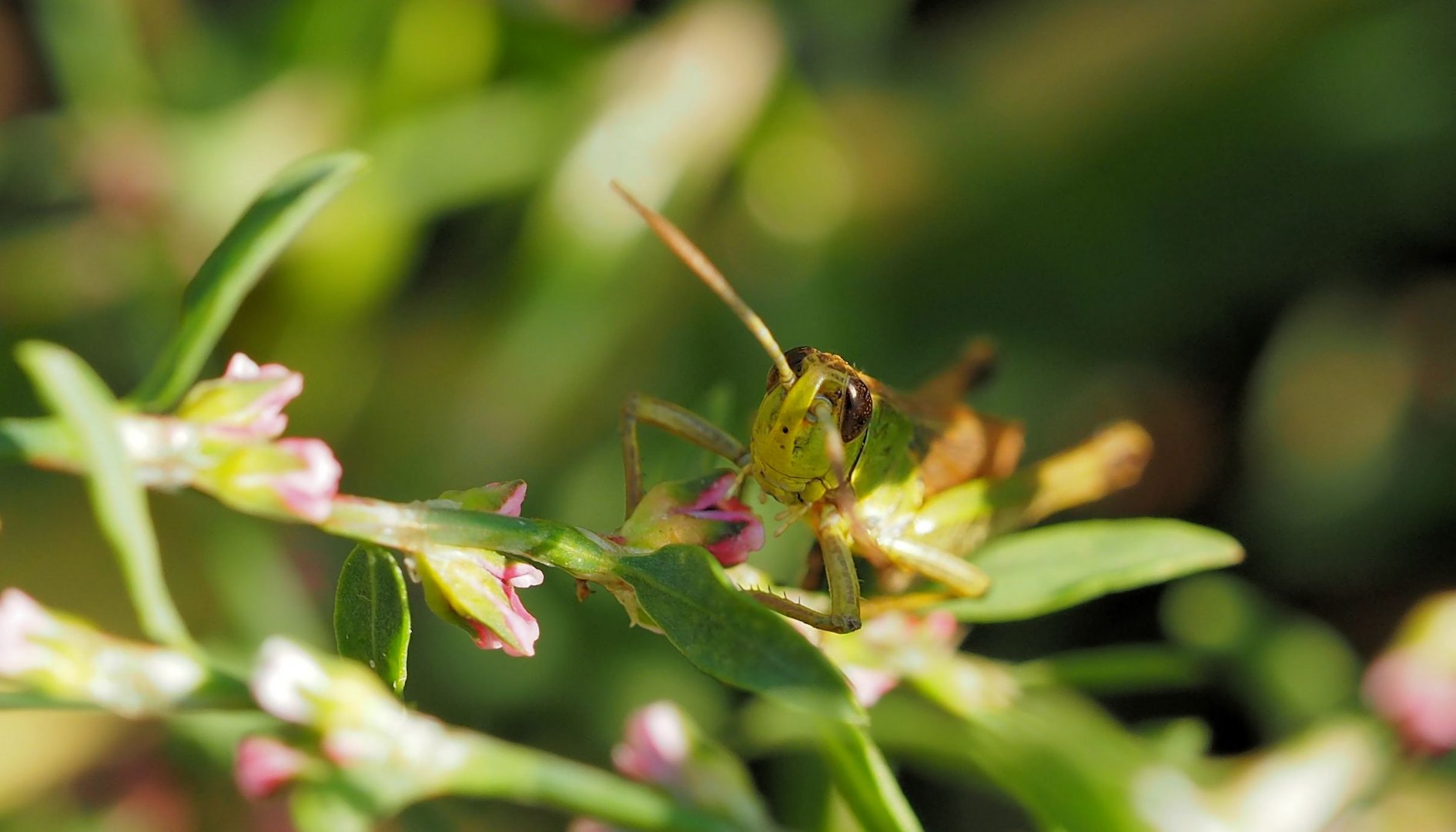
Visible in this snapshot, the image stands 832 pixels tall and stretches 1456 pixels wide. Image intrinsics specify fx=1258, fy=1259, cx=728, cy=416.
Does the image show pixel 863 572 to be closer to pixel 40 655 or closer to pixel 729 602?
pixel 729 602

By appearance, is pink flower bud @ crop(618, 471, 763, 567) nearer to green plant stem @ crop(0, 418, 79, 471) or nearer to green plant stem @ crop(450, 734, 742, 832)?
green plant stem @ crop(450, 734, 742, 832)

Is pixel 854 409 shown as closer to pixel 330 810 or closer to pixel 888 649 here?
pixel 888 649

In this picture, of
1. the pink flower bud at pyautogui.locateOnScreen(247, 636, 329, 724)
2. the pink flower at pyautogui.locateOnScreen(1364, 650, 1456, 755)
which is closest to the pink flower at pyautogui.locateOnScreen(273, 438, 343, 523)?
the pink flower bud at pyautogui.locateOnScreen(247, 636, 329, 724)

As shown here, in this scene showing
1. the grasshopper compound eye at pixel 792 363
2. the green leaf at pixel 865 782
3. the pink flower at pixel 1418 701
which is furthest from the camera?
the pink flower at pixel 1418 701

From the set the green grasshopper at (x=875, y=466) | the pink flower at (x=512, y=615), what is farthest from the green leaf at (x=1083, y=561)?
→ the pink flower at (x=512, y=615)

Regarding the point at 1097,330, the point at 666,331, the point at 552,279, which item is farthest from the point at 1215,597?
the point at 552,279

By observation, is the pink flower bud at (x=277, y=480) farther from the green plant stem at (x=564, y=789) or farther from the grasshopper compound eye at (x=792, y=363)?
the grasshopper compound eye at (x=792, y=363)
